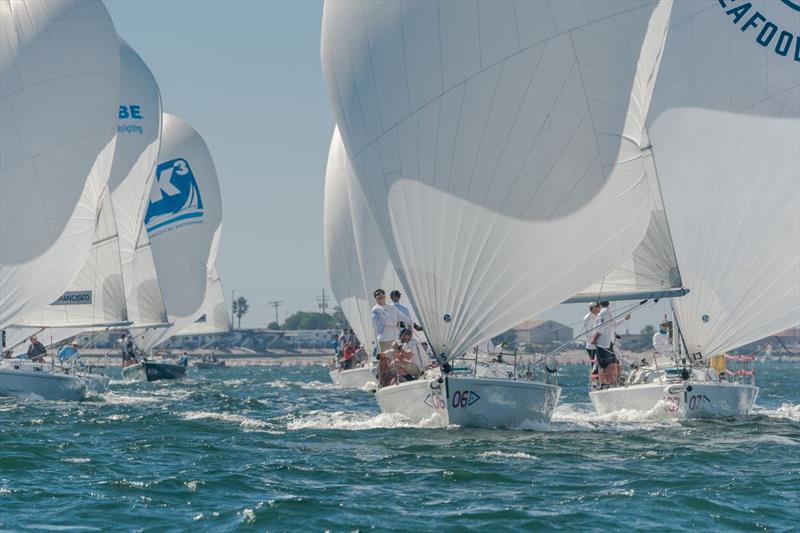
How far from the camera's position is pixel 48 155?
29.5 meters

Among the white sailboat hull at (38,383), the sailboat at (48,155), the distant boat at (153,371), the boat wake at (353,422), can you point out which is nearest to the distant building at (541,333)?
the boat wake at (353,422)

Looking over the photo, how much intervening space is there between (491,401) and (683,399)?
4.33 m

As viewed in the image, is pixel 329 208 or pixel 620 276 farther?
pixel 329 208

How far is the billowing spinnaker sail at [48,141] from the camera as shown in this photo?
28891mm

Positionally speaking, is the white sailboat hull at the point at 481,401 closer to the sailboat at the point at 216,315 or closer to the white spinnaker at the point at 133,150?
the white spinnaker at the point at 133,150

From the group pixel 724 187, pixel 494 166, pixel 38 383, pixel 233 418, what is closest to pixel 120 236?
pixel 38 383

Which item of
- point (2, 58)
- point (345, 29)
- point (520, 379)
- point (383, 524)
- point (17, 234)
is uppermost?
point (2, 58)

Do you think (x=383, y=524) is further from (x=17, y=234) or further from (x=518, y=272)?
(x=17, y=234)

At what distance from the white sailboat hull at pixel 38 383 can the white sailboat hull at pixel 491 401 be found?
12184 millimetres

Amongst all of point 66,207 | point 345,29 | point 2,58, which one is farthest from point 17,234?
point 345,29

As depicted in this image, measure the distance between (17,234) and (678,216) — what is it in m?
14.2

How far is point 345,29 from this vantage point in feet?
68.5

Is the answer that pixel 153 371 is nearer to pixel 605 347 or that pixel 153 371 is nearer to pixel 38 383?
pixel 38 383

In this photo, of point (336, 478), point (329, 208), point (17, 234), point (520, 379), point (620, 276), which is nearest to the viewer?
point (336, 478)
